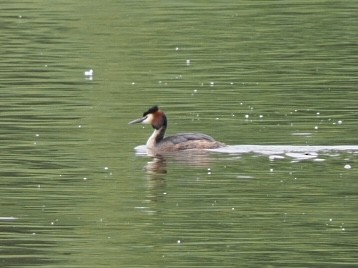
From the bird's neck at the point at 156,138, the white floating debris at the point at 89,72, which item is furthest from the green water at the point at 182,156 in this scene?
the bird's neck at the point at 156,138

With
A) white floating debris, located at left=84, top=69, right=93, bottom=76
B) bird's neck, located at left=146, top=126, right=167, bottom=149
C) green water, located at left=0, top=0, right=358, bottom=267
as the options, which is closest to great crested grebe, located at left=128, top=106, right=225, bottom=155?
bird's neck, located at left=146, top=126, right=167, bottom=149

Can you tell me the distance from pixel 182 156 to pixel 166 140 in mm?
437

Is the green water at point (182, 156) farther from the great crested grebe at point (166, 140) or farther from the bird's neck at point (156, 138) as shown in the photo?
the bird's neck at point (156, 138)

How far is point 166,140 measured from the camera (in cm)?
1828

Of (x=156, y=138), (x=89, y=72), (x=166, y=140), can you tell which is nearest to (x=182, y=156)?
(x=166, y=140)

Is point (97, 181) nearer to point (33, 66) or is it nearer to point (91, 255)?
point (91, 255)

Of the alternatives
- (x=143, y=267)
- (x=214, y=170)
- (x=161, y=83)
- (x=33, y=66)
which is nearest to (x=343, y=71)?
(x=161, y=83)

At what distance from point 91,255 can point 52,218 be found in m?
1.49

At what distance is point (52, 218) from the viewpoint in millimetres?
13875

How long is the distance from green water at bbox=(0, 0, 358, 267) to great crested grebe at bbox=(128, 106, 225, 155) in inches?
9.1

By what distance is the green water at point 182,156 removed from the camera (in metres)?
12.8

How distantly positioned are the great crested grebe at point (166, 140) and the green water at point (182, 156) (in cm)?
23

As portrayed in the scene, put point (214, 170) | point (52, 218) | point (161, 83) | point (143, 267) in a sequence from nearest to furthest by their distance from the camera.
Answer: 1. point (143, 267)
2. point (52, 218)
3. point (214, 170)
4. point (161, 83)

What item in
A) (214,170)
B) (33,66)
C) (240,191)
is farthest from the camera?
(33,66)
